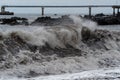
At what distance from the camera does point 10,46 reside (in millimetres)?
12102

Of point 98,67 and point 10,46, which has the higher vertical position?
point 10,46

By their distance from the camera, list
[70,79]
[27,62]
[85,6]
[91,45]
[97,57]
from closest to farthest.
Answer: [70,79]
[27,62]
[97,57]
[91,45]
[85,6]

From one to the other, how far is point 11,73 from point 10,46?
2550 mm

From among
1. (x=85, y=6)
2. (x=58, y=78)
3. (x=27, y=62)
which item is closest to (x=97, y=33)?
(x=27, y=62)

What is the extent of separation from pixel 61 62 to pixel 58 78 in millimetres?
2149

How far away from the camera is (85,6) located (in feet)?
415

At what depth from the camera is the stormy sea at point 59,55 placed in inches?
397

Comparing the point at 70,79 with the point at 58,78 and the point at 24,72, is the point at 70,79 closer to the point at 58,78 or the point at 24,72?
the point at 58,78

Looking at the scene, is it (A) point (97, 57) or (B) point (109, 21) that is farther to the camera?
A: (B) point (109, 21)

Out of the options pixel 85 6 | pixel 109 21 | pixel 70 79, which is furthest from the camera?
pixel 85 6

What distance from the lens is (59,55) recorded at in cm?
1296

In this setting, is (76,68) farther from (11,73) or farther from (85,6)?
(85,6)

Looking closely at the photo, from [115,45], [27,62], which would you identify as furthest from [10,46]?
[115,45]

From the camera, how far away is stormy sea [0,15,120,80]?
1008 cm
